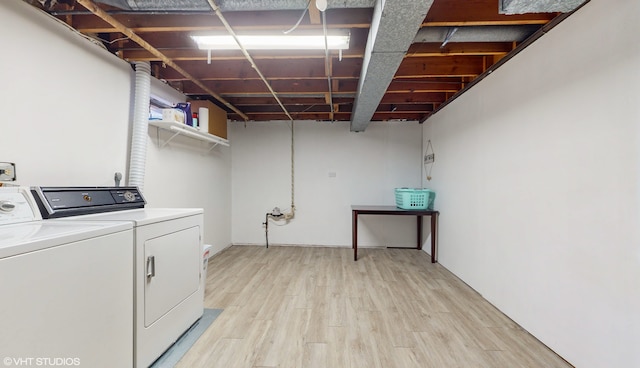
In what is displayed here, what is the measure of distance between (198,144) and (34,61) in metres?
2.04

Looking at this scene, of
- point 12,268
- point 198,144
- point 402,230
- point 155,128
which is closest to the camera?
point 12,268

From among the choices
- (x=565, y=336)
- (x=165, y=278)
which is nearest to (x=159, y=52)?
(x=165, y=278)

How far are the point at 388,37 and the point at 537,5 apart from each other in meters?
0.82

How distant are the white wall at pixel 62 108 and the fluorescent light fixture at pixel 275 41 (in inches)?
34.3

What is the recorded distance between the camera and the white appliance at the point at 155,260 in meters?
1.51

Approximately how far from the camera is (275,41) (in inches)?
83.6

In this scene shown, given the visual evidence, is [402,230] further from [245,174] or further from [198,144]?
[198,144]

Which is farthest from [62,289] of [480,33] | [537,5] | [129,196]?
[480,33]

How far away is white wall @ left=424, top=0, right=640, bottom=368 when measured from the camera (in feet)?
4.45

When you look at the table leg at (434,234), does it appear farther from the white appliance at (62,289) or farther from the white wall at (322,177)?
the white appliance at (62,289)

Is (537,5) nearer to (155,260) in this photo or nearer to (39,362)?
(155,260)

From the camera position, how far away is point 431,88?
3.25 m

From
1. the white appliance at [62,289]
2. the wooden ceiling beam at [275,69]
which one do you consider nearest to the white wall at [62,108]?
the white appliance at [62,289]

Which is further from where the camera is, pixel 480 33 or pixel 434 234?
pixel 434 234
